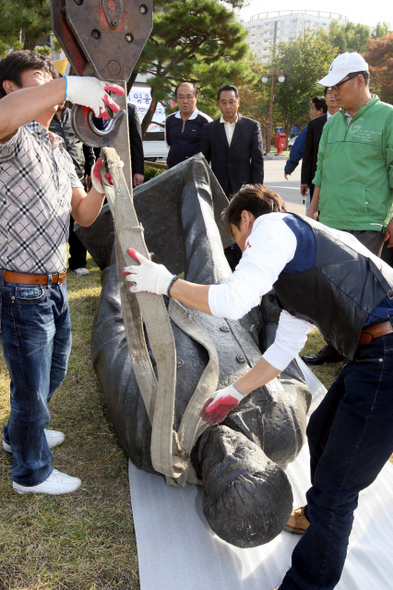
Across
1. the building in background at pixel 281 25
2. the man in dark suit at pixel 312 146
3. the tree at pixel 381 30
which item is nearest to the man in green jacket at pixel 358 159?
the man in dark suit at pixel 312 146

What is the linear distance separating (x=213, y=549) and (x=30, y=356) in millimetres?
1084

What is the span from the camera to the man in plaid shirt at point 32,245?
1.90 meters

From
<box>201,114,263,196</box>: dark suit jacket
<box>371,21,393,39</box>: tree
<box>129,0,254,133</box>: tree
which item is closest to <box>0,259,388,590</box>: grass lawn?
<box>201,114,263,196</box>: dark suit jacket

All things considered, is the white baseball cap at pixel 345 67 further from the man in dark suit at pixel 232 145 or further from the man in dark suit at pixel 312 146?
the man in dark suit at pixel 232 145

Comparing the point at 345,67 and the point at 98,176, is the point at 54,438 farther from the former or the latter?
the point at 345,67

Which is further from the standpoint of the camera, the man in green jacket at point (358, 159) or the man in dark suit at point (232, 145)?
the man in dark suit at point (232, 145)

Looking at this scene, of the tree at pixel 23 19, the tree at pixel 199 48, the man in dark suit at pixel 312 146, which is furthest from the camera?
the tree at pixel 199 48

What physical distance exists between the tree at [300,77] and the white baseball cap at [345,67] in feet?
116

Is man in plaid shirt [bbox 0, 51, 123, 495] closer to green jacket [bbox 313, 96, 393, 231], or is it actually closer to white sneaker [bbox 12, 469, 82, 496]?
white sneaker [bbox 12, 469, 82, 496]

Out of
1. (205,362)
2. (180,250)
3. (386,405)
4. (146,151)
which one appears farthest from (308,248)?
(146,151)

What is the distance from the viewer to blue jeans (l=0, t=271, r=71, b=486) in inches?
77.4

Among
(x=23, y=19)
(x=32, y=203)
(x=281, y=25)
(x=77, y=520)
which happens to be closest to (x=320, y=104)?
(x=32, y=203)

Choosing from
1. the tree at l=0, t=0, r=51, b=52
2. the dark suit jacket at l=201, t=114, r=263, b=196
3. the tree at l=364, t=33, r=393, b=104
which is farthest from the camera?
the tree at l=364, t=33, r=393, b=104

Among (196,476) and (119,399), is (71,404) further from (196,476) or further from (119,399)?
(196,476)
